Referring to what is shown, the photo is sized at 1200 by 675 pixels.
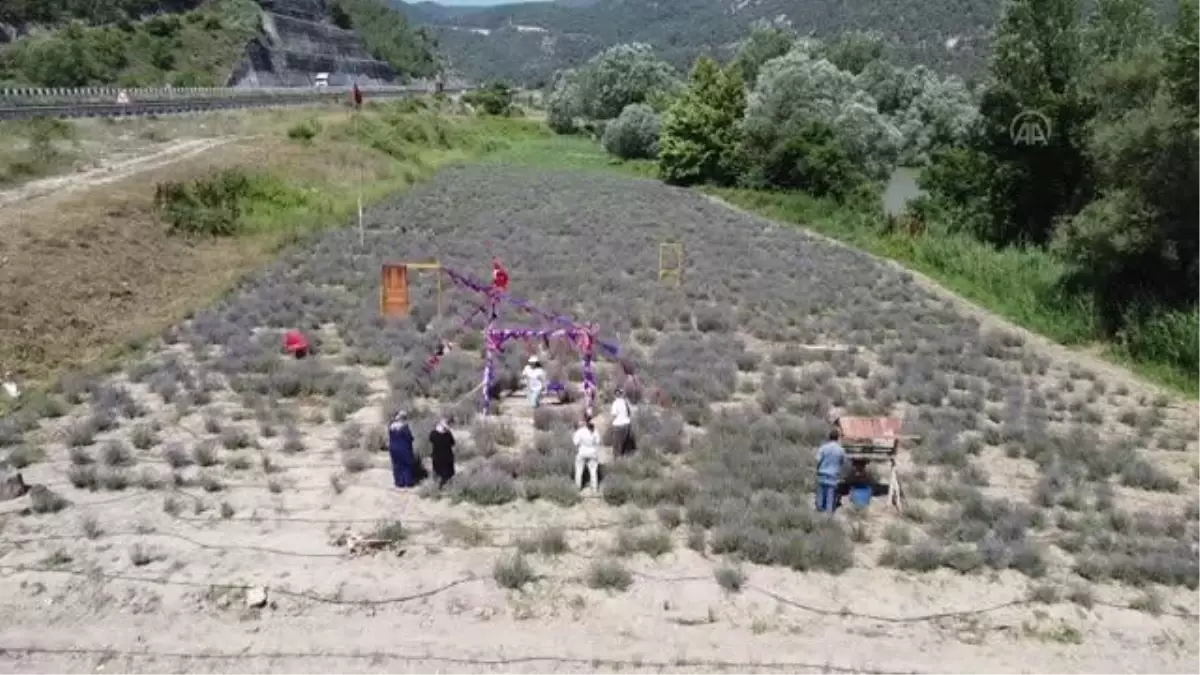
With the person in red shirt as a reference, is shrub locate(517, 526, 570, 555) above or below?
above

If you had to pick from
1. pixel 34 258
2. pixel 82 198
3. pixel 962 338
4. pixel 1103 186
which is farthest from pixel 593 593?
pixel 82 198

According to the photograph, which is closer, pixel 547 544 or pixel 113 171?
pixel 547 544

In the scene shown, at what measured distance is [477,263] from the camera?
1308 inches

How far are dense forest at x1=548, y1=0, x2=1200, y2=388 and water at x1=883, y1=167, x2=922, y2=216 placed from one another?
1.23 metres

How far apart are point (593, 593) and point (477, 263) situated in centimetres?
2257

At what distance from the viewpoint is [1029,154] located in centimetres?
4019

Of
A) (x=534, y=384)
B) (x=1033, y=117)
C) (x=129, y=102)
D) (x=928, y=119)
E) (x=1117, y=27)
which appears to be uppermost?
(x=1117, y=27)

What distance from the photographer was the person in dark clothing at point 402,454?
46.8 feet

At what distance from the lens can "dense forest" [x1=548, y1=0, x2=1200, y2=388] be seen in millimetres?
23719

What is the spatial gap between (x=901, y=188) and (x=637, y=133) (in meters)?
23.3

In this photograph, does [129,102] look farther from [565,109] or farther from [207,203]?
[565,109]

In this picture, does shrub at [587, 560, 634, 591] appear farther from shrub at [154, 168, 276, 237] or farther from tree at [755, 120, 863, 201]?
tree at [755, 120, 863, 201]

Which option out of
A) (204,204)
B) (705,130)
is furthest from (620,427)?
(705,130)

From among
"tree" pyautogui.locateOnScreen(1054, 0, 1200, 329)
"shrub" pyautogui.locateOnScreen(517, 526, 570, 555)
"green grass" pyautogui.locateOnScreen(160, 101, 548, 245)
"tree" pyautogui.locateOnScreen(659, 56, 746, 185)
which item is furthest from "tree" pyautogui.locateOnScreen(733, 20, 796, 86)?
"shrub" pyautogui.locateOnScreen(517, 526, 570, 555)
